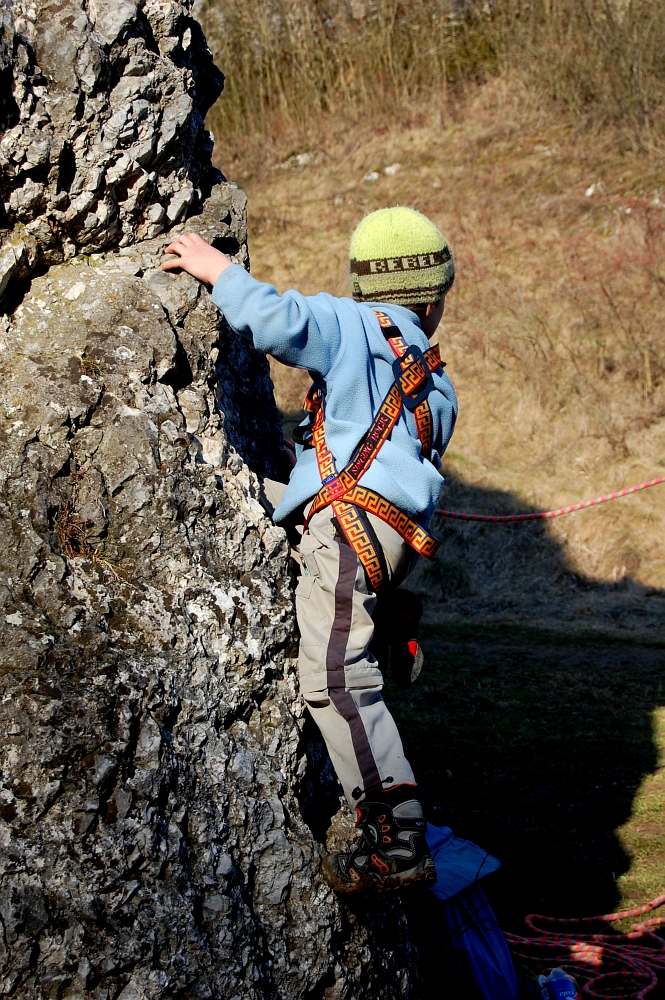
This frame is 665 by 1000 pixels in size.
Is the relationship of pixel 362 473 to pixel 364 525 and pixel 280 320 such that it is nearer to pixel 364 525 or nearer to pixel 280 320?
pixel 364 525

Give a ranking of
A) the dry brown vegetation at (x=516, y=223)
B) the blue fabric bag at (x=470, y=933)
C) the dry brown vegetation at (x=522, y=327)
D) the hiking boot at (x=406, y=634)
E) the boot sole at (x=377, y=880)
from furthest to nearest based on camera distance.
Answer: the dry brown vegetation at (x=516, y=223) < the dry brown vegetation at (x=522, y=327) < the blue fabric bag at (x=470, y=933) < the hiking boot at (x=406, y=634) < the boot sole at (x=377, y=880)

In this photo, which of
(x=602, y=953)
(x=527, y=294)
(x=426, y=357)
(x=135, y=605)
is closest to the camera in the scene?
(x=135, y=605)

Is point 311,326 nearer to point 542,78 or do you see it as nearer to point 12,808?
point 12,808

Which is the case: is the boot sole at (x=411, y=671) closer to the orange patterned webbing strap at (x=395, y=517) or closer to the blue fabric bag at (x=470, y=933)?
the orange patterned webbing strap at (x=395, y=517)

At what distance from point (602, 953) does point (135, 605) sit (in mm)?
2402

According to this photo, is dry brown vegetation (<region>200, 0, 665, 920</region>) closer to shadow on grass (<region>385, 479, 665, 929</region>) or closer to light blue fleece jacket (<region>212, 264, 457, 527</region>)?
shadow on grass (<region>385, 479, 665, 929</region>)

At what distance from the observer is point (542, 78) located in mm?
13375

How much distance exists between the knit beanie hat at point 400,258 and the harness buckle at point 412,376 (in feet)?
0.64

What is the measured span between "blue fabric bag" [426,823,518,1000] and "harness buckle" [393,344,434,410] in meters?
1.78

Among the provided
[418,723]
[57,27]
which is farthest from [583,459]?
[57,27]

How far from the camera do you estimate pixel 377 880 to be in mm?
2402

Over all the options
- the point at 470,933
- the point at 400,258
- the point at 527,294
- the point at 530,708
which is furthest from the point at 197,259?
the point at 527,294

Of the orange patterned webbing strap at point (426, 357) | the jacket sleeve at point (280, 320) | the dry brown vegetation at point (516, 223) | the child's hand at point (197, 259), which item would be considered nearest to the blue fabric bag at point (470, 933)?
the orange patterned webbing strap at point (426, 357)

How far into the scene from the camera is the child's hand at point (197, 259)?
8.96 feet
